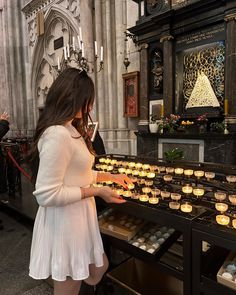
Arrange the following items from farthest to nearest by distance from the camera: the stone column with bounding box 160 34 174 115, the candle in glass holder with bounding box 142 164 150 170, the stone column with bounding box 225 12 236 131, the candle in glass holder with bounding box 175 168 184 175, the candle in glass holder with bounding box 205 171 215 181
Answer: the stone column with bounding box 160 34 174 115, the stone column with bounding box 225 12 236 131, the candle in glass holder with bounding box 142 164 150 170, the candle in glass holder with bounding box 175 168 184 175, the candle in glass holder with bounding box 205 171 215 181

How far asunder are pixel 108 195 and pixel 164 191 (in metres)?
0.34

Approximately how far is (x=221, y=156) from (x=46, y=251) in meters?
3.82

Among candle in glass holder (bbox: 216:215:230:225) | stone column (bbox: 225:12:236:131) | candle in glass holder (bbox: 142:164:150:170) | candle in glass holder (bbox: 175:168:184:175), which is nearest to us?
candle in glass holder (bbox: 216:215:230:225)

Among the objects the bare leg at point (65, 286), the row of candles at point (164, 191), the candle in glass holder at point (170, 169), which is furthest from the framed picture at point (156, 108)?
the bare leg at point (65, 286)

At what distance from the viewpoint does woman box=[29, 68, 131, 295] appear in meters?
1.25

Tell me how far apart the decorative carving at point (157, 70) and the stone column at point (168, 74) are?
232 mm

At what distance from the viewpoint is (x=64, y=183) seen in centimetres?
136

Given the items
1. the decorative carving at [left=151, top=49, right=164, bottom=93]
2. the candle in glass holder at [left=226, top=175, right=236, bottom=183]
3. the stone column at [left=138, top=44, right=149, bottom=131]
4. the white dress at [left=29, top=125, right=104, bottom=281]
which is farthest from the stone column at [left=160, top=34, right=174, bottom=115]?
the white dress at [left=29, top=125, right=104, bottom=281]

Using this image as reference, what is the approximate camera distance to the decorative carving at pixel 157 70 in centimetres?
575

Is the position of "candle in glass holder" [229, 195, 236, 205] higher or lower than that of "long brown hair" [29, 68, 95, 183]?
lower

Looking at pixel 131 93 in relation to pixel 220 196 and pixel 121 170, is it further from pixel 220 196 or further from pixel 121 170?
pixel 220 196

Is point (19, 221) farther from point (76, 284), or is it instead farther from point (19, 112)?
point (19, 112)

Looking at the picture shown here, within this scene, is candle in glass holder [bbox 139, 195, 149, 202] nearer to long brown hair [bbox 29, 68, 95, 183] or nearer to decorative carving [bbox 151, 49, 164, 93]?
long brown hair [bbox 29, 68, 95, 183]

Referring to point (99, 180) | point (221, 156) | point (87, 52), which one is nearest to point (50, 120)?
point (99, 180)
